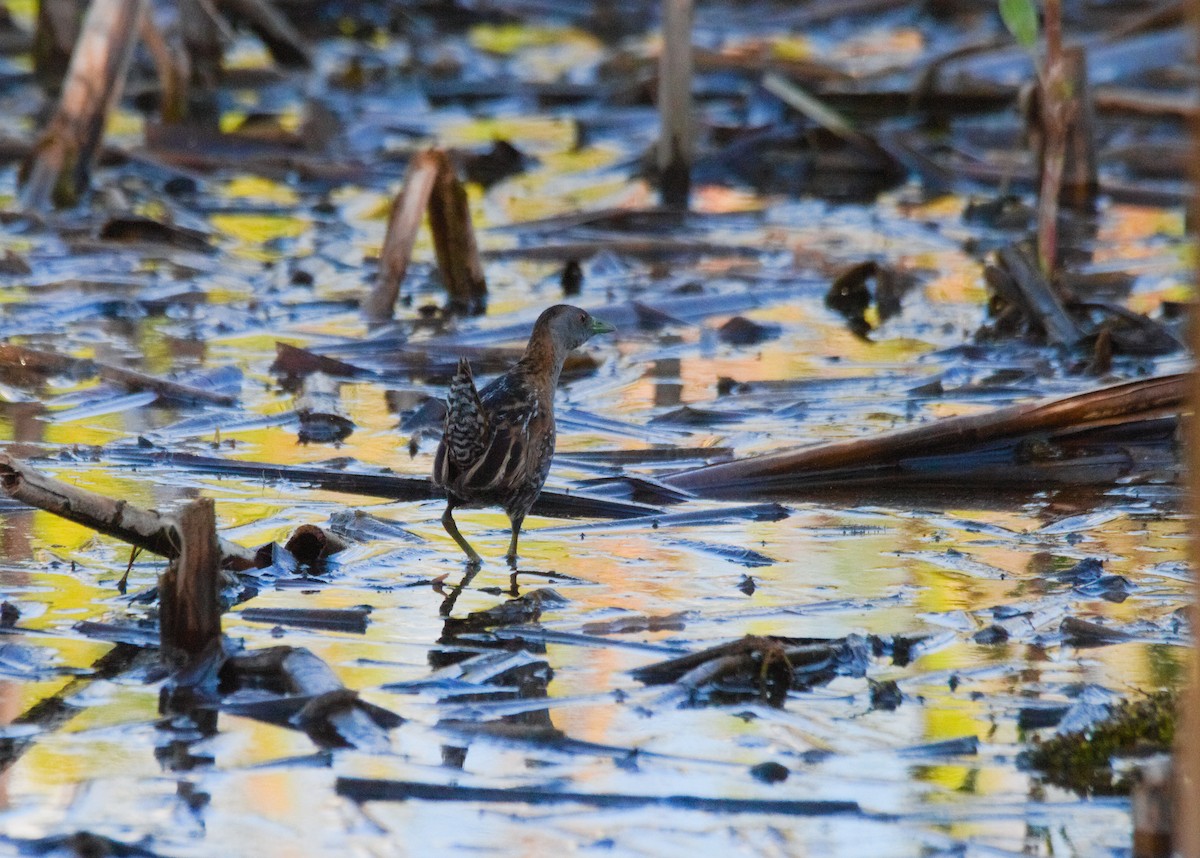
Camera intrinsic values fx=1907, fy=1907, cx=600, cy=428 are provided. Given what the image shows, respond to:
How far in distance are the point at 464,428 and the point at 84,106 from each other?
17.0 ft

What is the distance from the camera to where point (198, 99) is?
1327cm

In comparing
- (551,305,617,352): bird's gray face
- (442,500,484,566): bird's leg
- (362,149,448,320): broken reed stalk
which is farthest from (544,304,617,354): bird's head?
(362,149,448,320): broken reed stalk

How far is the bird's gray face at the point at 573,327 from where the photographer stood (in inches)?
229

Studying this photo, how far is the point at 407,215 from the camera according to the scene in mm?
7457

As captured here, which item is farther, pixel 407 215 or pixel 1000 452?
pixel 407 215

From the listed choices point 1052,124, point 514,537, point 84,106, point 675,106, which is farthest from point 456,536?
point 675,106

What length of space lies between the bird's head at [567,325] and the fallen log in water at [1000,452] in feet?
1.99

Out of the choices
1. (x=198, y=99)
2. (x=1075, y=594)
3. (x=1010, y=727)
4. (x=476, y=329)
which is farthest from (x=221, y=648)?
(x=198, y=99)

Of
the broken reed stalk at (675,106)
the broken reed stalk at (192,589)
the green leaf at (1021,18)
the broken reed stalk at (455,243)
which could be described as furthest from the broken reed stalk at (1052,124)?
the broken reed stalk at (192,589)

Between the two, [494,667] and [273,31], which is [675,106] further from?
[494,667]

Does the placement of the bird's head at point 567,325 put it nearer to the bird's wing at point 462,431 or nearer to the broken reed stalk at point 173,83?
the bird's wing at point 462,431

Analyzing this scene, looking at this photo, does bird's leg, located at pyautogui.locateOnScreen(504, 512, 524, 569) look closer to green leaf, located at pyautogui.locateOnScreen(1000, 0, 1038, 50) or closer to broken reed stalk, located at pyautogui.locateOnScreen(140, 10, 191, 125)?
green leaf, located at pyautogui.locateOnScreen(1000, 0, 1038, 50)

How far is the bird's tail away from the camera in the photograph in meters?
4.77

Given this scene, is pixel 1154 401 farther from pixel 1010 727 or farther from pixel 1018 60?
pixel 1018 60
